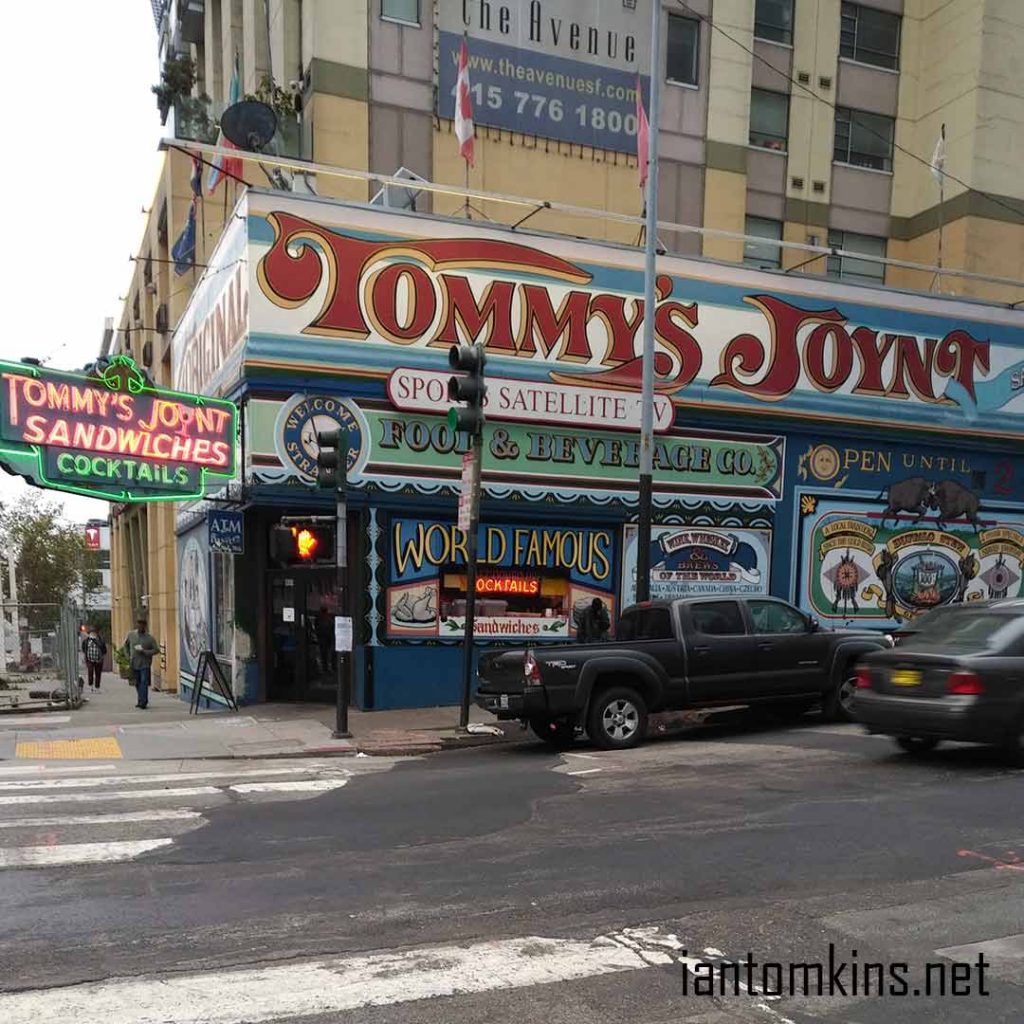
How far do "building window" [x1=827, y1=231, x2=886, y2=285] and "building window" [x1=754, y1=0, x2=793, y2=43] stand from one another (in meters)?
5.44

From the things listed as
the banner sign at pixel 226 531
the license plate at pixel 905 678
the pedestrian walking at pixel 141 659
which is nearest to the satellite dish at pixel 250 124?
the banner sign at pixel 226 531

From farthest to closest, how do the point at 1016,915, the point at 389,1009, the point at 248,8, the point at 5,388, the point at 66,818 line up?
the point at 248,8, the point at 5,388, the point at 66,818, the point at 1016,915, the point at 389,1009

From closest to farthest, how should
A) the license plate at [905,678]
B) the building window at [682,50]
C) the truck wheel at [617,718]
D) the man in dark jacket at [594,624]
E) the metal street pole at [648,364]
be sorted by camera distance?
the license plate at [905,678] → the truck wheel at [617,718] → the metal street pole at [648,364] → the man in dark jacket at [594,624] → the building window at [682,50]

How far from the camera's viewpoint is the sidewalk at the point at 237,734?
11.1 metres

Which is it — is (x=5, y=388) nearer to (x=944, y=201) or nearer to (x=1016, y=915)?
(x=1016, y=915)

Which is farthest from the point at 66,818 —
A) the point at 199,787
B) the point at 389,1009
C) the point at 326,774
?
the point at 389,1009

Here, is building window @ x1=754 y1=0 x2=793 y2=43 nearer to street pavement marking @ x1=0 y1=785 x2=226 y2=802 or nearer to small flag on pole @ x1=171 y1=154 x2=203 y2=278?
small flag on pole @ x1=171 y1=154 x2=203 y2=278

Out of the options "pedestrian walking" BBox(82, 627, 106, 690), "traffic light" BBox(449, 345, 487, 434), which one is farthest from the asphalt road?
"pedestrian walking" BBox(82, 627, 106, 690)

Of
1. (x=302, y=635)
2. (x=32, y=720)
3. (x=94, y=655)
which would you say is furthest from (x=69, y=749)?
(x=94, y=655)

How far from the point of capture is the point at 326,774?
31.8 ft

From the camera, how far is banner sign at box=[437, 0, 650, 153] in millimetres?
22516

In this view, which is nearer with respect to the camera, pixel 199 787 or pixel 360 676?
pixel 199 787

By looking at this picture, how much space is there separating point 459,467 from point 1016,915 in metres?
11.0

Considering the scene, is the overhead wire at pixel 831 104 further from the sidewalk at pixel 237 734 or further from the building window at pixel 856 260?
the sidewalk at pixel 237 734
